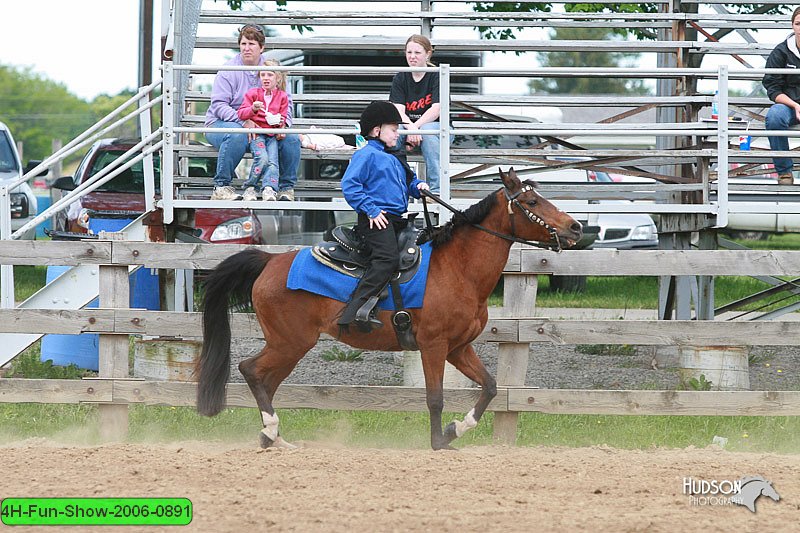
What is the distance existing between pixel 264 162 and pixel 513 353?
2.81 metres

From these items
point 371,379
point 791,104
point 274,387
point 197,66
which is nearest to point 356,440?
point 274,387

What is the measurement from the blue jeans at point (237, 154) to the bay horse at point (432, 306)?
1.67 m

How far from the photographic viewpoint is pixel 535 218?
7.26m

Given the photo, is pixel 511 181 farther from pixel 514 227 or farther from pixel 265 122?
pixel 265 122

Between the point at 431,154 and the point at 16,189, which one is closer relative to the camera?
the point at 431,154

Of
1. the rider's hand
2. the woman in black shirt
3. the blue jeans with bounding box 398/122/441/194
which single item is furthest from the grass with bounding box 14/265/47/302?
the rider's hand

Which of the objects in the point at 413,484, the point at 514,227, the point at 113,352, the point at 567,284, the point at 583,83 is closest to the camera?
the point at 413,484

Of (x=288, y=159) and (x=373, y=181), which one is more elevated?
(x=288, y=159)

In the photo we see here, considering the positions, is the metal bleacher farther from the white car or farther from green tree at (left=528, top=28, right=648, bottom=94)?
green tree at (left=528, top=28, right=648, bottom=94)

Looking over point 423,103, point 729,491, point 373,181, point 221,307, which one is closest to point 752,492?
point 729,491

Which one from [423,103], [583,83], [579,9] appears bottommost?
[423,103]

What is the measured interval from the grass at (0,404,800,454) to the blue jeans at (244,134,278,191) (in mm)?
2028

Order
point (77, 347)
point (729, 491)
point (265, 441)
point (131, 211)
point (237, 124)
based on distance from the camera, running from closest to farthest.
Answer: point (729, 491) → point (265, 441) → point (237, 124) → point (77, 347) → point (131, 211)

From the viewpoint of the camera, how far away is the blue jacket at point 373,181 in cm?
732
